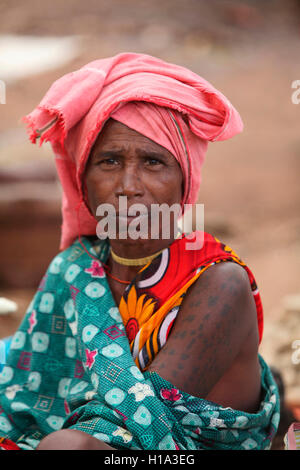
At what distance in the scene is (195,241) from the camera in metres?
2.37

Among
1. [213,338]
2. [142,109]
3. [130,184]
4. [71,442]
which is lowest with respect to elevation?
[71,442]

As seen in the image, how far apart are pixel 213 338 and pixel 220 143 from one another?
847 cm

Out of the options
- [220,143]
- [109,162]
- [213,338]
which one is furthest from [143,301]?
[220,143]

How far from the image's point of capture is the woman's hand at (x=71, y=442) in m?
1.79

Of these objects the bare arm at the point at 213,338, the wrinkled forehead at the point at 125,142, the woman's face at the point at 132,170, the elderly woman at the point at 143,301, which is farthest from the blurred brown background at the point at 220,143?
the wrinkled forehead at the point at 125,142

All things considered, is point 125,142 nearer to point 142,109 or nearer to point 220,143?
point 142,109

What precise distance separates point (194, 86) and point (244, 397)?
4.29 ft

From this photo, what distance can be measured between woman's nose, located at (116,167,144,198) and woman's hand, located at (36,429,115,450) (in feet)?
2.93

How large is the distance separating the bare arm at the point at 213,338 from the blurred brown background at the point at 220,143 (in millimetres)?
1359

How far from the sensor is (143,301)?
2.30 metres

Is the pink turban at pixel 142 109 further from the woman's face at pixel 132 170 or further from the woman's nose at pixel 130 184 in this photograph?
the woman's nose at pixel 130 184

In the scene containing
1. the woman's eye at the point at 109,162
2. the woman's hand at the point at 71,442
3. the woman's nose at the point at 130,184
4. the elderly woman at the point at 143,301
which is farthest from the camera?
the woman's eye at the point at 109,162

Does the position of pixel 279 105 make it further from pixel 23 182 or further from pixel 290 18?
pixel 23 182
